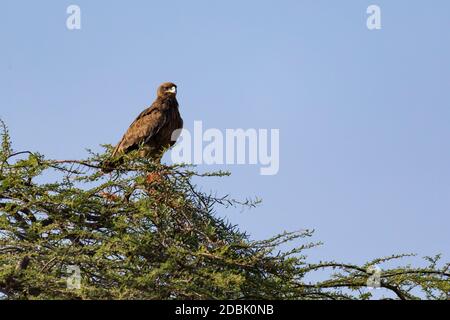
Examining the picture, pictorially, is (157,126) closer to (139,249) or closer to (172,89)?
(172,89)

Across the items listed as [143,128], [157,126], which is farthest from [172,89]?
[143,128]

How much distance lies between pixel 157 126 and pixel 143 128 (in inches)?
11.9

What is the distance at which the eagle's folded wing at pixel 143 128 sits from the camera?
13.5 metres

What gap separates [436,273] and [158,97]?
6479 millimetres

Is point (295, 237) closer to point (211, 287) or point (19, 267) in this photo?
point (211, 287)

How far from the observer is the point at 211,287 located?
848 cm

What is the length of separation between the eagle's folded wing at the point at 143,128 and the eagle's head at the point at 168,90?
0.56m

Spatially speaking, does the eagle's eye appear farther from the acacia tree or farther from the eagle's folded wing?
the acacia tree

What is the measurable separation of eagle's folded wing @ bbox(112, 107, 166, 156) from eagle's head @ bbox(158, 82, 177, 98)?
56cm

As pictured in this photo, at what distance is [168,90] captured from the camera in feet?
49.1

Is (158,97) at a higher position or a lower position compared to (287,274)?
higher

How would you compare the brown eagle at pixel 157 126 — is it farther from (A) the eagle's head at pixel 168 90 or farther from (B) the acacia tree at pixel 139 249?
(B) the acacia tree at pixel 139 249

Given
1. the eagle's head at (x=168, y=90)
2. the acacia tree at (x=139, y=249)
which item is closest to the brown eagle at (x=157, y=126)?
the eagle's head at (x=168, y=90)
